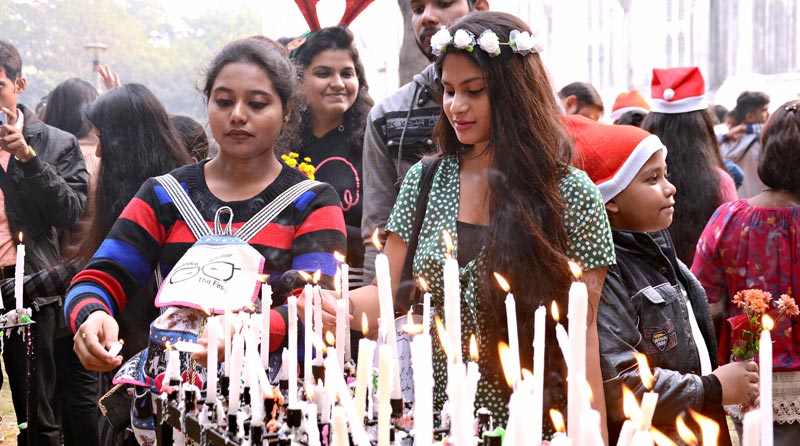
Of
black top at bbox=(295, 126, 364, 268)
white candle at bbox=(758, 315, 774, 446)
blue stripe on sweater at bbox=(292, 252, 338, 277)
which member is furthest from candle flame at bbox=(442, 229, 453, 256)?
black top at bbox=(295, 126, 364, 268)

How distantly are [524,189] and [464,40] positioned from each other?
0.39m

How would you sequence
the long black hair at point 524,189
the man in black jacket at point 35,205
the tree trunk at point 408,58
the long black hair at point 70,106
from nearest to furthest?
the long black hair at point 524,189 < the man in black jacket at point 35,205 < the long black hair at point 70,106 < the tree trunk at point 408,58

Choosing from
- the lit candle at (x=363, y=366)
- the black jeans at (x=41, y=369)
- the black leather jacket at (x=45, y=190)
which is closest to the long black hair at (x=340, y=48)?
the black leather jacket at (x=45, y=190)

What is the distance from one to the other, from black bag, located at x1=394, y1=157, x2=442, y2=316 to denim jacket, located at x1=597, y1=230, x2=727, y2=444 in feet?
1.59

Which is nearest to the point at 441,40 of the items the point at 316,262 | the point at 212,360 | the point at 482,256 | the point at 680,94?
the point at 482,256

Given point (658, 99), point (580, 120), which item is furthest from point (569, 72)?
point (580, 120)

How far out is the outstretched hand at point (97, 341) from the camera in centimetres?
237

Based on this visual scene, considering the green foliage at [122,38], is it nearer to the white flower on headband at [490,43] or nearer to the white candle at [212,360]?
the white flower on headband at [490,43]

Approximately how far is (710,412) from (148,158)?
7.64ft

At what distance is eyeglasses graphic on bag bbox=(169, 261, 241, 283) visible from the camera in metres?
2.43

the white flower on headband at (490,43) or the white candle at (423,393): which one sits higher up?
the white flower on headband at (490,43)

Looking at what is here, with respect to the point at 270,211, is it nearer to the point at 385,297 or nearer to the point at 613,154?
the point at 613,154

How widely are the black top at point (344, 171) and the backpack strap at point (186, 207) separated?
4.17 feet

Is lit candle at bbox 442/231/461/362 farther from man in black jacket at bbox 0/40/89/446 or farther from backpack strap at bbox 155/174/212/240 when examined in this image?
man in black jacket at bbox 0/40/89/446
